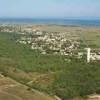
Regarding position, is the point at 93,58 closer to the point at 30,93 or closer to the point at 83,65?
the point at 83,65

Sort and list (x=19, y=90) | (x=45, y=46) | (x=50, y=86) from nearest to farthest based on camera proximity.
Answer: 1. (x=19, y=90)
2. (x=50, y=86)
3. (x=45, y=46)

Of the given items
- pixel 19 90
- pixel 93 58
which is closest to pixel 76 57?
pixel 93 58

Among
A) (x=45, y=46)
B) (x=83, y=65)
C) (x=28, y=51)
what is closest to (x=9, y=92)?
(x=83, y=65)

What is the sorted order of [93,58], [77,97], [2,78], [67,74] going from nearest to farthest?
1. [77,97]
2. [2,78]
3. [67,74]
4. [93,58]

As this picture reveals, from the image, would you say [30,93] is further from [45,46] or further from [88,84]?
[45,46]

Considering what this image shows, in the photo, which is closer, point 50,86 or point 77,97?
point 77,97

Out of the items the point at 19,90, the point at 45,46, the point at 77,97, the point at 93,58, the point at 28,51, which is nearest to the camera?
the point at 77,97
